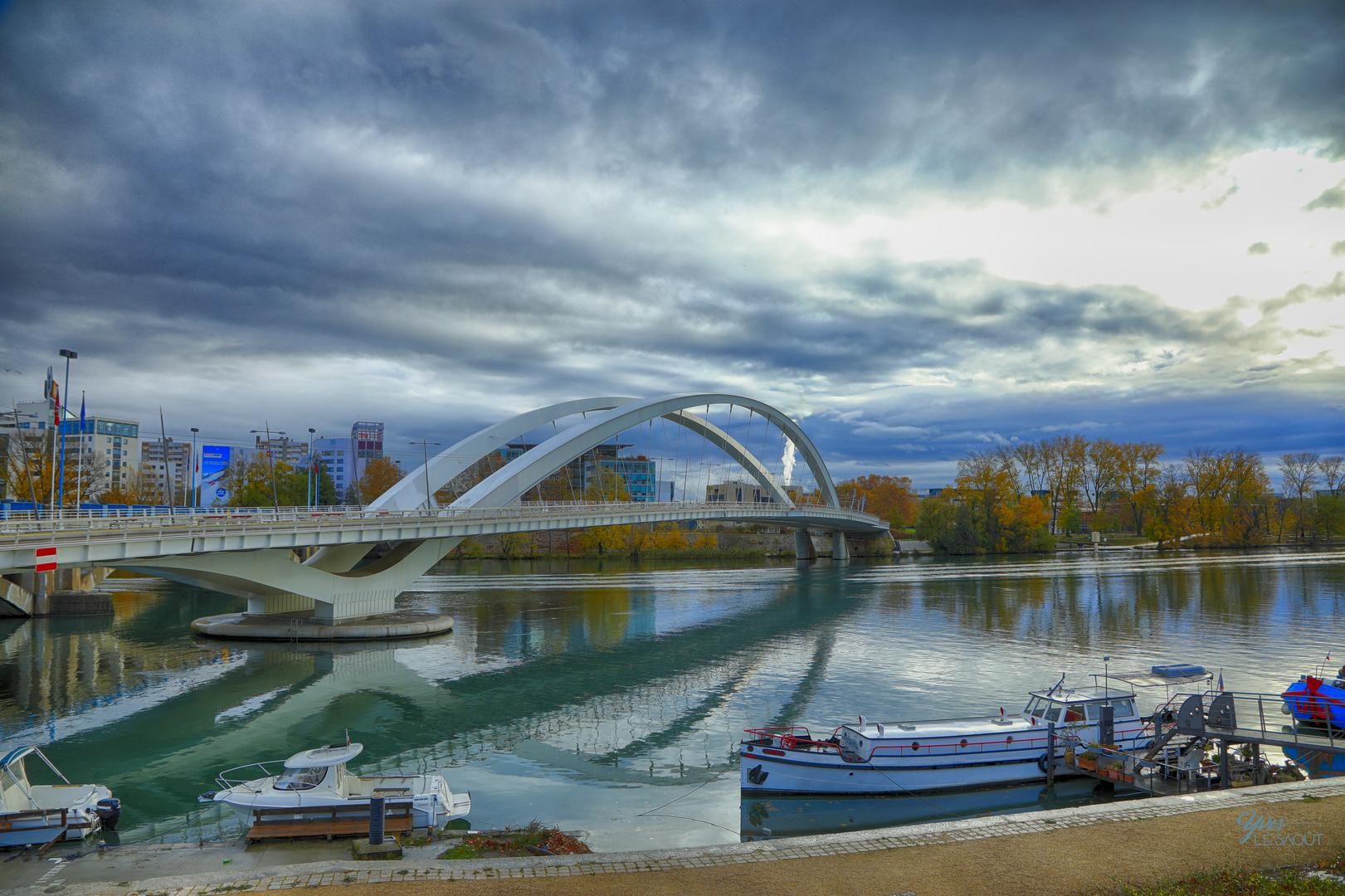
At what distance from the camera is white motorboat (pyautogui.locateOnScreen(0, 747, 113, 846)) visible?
379 inches

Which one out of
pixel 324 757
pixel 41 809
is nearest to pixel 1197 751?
pixel 324 757

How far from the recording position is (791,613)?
35.9 m

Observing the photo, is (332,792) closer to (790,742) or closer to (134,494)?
(790,742)

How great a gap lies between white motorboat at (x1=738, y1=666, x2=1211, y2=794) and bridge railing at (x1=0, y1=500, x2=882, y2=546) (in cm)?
1771

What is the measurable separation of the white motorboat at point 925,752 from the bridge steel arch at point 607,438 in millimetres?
23968

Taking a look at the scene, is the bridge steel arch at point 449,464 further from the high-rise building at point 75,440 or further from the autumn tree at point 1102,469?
the autumn tree at point 1102,469

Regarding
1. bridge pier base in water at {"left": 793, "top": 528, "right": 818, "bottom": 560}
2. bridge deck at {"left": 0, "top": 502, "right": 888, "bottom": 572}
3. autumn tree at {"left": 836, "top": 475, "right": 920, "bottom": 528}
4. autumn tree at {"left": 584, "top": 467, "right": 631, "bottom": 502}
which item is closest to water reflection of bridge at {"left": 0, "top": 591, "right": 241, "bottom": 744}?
bridge deck at {"left": 0, "top": 502, "right": 888, "bottom": 572}

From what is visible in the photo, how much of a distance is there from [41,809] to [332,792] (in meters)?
3.71

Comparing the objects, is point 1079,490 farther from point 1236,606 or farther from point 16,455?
point 16,455

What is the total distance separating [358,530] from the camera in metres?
27.1

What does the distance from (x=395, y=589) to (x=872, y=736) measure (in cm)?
2401

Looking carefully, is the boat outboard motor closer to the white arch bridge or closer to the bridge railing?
the white arch bridge

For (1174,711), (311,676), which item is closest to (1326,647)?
(1174,711)

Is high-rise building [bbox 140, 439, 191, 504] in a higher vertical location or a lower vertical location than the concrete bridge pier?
higher
